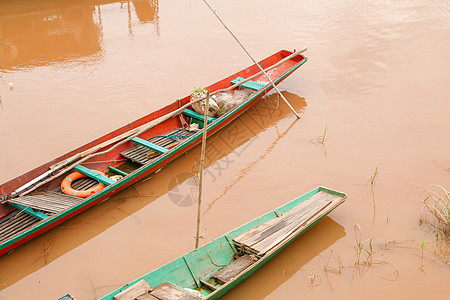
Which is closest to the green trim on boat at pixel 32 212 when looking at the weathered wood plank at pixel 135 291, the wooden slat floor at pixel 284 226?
the weathered wood plank at pixel 135 291

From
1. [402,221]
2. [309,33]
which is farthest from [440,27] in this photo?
[402,221]

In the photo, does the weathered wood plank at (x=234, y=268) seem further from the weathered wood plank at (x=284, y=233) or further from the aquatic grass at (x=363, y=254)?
the aquatic grass at (x=363, y=254)

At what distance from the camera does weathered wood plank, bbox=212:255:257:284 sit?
529 cm

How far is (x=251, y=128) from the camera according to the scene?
8891mm

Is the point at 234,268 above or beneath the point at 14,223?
beneath

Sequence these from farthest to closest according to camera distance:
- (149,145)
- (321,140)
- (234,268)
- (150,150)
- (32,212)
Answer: (321,140), (150,150), (149,145), (32,212), (234,268)

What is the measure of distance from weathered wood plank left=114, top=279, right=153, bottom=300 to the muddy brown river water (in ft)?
2.65

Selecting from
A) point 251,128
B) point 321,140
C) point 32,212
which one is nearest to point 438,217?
point 321,140

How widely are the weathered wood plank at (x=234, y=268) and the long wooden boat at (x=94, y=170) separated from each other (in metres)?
2.09

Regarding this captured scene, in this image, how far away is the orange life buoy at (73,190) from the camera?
20.9 ft

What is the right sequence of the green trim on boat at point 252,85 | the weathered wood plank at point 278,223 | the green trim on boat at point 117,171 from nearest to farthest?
the weathered wood plank at point 278,223
the green trim on boat at point 117,171
the green trim on boat at point 252,85

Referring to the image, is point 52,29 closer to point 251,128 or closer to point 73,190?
point 251,128

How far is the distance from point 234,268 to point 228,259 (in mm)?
233

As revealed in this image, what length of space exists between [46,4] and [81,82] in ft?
18.7
